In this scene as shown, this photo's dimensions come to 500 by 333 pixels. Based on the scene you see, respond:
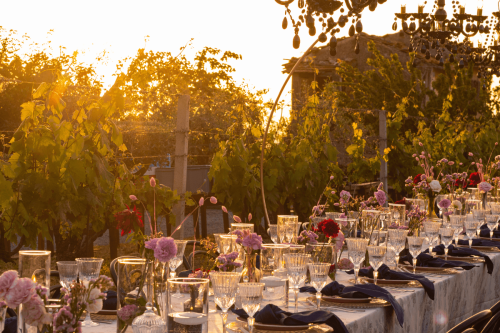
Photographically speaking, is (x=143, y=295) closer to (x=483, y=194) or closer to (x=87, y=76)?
(x=483, y=194)

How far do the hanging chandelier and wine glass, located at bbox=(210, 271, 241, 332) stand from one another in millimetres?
2629

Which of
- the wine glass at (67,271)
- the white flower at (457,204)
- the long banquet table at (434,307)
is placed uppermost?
the white flower at (457,204)

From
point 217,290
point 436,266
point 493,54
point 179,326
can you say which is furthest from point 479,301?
point 493,54

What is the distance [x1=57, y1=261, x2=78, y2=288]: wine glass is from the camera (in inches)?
69.9

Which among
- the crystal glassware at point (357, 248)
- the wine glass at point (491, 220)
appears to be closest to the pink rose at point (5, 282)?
the crystal glassware at point (357, 248)

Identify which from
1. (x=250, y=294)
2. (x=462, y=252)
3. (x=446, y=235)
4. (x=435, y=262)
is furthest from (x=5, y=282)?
(x=462, y=252)

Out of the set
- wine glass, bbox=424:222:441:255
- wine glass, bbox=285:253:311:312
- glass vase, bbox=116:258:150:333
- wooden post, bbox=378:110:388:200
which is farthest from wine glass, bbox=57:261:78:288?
wooden post, bbox=378:110:388:200

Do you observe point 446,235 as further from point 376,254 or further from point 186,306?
point 186,306

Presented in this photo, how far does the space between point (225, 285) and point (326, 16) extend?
320cm

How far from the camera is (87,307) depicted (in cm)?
123

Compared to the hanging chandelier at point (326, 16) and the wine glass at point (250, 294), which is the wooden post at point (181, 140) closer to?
the hanging chandelier at point (326, 16)

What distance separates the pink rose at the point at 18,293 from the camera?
3.41 ft

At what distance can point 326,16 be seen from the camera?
441cm

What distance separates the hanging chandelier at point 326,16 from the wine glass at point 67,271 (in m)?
2.57
